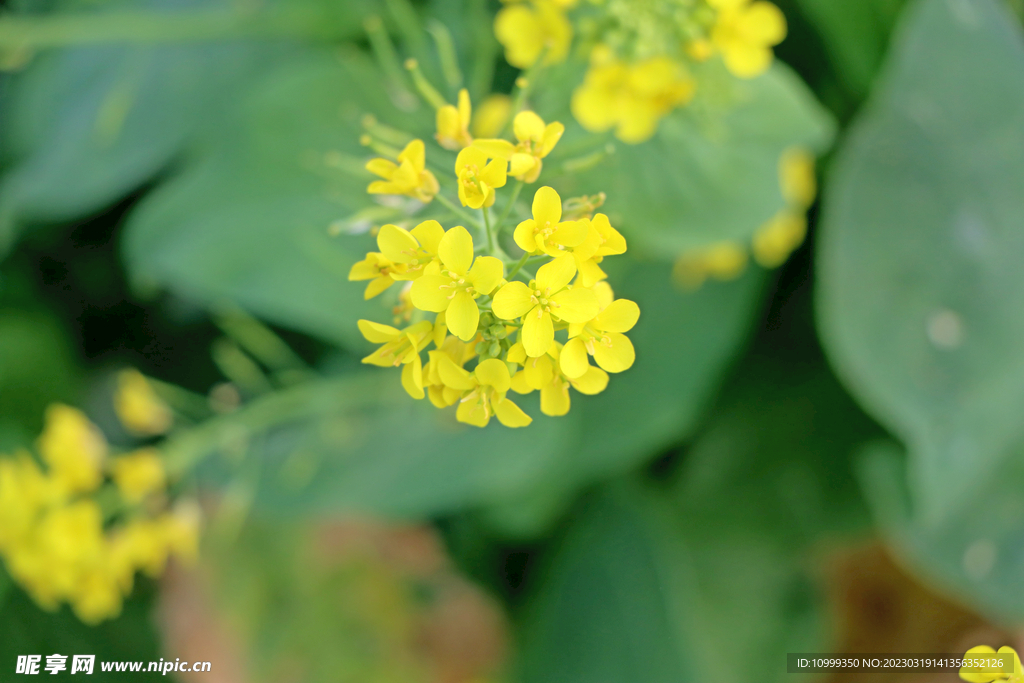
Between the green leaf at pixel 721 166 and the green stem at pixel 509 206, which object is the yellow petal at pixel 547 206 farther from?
the green leaf at pixel 721 166

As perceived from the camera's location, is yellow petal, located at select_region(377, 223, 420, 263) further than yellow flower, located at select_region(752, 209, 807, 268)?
No

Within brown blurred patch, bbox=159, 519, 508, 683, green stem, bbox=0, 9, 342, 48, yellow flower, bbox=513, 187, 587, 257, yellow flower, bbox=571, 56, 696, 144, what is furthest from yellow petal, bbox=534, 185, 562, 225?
brown blurred patch, bbox=159, 519, 508, 683

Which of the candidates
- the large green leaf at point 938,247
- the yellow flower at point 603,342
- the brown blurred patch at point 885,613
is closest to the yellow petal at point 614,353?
the yellow flower at point 603,342

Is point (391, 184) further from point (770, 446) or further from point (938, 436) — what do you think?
point (770, 446)

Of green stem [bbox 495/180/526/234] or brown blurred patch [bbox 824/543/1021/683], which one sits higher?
green stem [bbox 495/180/526/234]

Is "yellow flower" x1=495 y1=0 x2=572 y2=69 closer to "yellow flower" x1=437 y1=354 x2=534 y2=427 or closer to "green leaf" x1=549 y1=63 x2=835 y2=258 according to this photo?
"green leaf" x1=549 y1=63 x2=835 y2=258

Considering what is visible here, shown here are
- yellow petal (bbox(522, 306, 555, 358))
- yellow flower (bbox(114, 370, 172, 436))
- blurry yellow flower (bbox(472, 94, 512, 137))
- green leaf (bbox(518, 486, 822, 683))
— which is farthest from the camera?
green leaf (bbox(518, 486, 822, 683))

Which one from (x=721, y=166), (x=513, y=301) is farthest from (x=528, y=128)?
(x=721, y=166)

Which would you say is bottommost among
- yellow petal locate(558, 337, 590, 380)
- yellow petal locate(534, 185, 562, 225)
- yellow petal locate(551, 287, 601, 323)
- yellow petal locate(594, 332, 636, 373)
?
yellow petal locate(594, 332, 636, 373)
